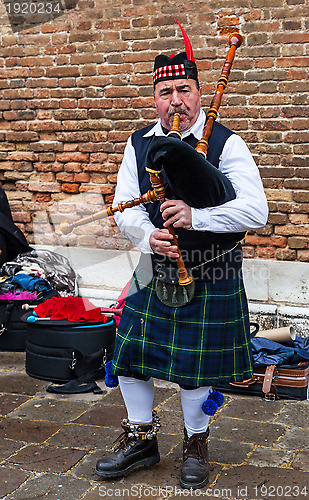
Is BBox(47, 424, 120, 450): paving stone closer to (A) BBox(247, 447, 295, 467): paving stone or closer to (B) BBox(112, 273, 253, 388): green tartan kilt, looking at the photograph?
(B) BBox(112, 273, 253, 388): green tartan kilt

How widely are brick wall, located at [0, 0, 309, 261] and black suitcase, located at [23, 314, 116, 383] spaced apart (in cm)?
72

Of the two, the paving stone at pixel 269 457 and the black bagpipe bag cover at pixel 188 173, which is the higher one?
the black bagpipe bag cover at pixel 188 173

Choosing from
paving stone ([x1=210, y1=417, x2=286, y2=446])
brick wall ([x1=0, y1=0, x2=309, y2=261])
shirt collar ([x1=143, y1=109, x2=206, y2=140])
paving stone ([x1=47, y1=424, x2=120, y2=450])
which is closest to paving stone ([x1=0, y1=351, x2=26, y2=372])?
brick wall ([x1=0, y1=0, x2=309, y2=261])

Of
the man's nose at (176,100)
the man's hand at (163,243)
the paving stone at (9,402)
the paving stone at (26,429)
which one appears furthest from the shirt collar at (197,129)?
the paving stone at (9,402)

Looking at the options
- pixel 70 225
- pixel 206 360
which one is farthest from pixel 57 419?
pixel 70 225

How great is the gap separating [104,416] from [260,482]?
1236 mm

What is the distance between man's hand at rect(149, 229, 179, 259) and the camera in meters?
2.82

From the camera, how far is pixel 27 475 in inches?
127

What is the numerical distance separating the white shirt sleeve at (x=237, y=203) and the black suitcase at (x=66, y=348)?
6.63 ft

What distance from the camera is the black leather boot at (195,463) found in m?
3.06

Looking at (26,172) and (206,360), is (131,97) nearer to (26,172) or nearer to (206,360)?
(26,172)

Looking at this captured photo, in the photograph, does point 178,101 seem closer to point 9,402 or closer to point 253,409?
point 253,409

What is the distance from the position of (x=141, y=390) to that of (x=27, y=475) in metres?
0.73

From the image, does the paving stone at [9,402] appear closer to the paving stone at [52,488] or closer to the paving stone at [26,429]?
the paving stone at [26,429]
